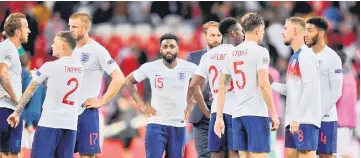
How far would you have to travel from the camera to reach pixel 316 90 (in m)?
8.55

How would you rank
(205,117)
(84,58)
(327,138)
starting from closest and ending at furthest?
1. (327,138)
2. (84,58)
3. (205,117)

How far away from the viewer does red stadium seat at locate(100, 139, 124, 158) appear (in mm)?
13250

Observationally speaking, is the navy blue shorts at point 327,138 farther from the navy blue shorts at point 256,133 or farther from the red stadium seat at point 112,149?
the red stadium seat at point 112,149

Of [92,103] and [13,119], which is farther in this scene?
[92,103]

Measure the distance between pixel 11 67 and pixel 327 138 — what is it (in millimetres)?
3794

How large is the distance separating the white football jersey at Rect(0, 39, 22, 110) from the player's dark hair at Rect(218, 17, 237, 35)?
2508 mm

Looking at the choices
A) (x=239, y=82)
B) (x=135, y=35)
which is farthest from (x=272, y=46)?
(x=239, y=82)

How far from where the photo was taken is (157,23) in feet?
54.0

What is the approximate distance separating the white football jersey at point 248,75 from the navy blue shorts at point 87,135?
188 centimetres

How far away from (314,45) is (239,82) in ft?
4.57

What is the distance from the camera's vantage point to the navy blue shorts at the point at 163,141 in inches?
376

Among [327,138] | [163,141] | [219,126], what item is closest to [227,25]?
[219,126]

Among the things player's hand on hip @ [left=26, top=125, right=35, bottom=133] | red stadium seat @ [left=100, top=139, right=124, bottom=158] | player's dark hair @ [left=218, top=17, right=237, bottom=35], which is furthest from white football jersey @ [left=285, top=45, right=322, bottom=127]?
red stadium seat @ [left=100, top=139, right=124, bottom=158]

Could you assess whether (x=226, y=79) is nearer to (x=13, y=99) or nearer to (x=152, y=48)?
(x=13, y=99)
